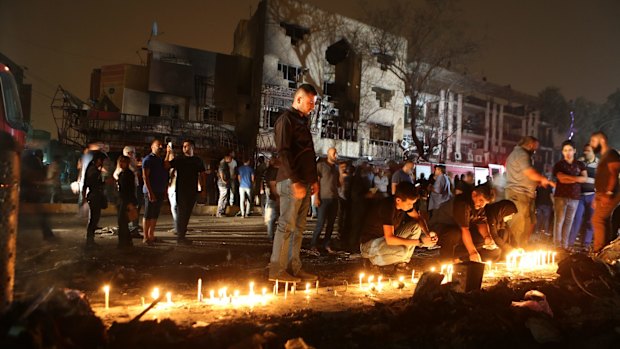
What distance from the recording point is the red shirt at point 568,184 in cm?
780

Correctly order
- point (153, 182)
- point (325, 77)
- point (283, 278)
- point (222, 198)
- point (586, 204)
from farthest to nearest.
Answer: point (325, 77) → point (222, 198) → point (586, 204) → point (153, 182) → point (283, 278)

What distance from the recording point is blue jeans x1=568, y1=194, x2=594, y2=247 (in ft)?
27.7

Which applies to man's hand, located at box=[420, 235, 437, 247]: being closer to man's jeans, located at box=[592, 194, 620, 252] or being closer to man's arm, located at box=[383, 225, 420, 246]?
man's arm, located at box=[383, 225, 420, 246]

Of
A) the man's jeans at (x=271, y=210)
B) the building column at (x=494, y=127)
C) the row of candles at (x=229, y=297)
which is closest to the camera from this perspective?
the row of candles at (x=229, y=297)

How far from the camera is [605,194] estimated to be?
679cm

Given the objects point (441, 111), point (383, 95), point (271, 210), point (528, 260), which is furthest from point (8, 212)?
point (441, 111)

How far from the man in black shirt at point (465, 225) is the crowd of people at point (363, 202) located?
1 cm

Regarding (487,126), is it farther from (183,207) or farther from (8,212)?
(8,212)

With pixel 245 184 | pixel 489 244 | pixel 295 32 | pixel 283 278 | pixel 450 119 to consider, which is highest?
pixel 295 32

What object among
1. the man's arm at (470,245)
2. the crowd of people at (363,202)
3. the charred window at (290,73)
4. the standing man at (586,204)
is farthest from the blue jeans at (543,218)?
the charred window at (290,73)

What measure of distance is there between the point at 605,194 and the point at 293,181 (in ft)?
17.7

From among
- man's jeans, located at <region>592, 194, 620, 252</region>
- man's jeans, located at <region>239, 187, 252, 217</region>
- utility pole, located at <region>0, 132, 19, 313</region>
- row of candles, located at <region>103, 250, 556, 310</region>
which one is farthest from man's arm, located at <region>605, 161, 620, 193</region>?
man's jeans, located at <region>239, 187, 252, 217</region>

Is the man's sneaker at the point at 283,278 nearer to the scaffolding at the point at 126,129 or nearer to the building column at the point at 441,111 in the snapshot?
the scaffolding at the point at 126,129

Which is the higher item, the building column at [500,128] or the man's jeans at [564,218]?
the building column at [500,128]
